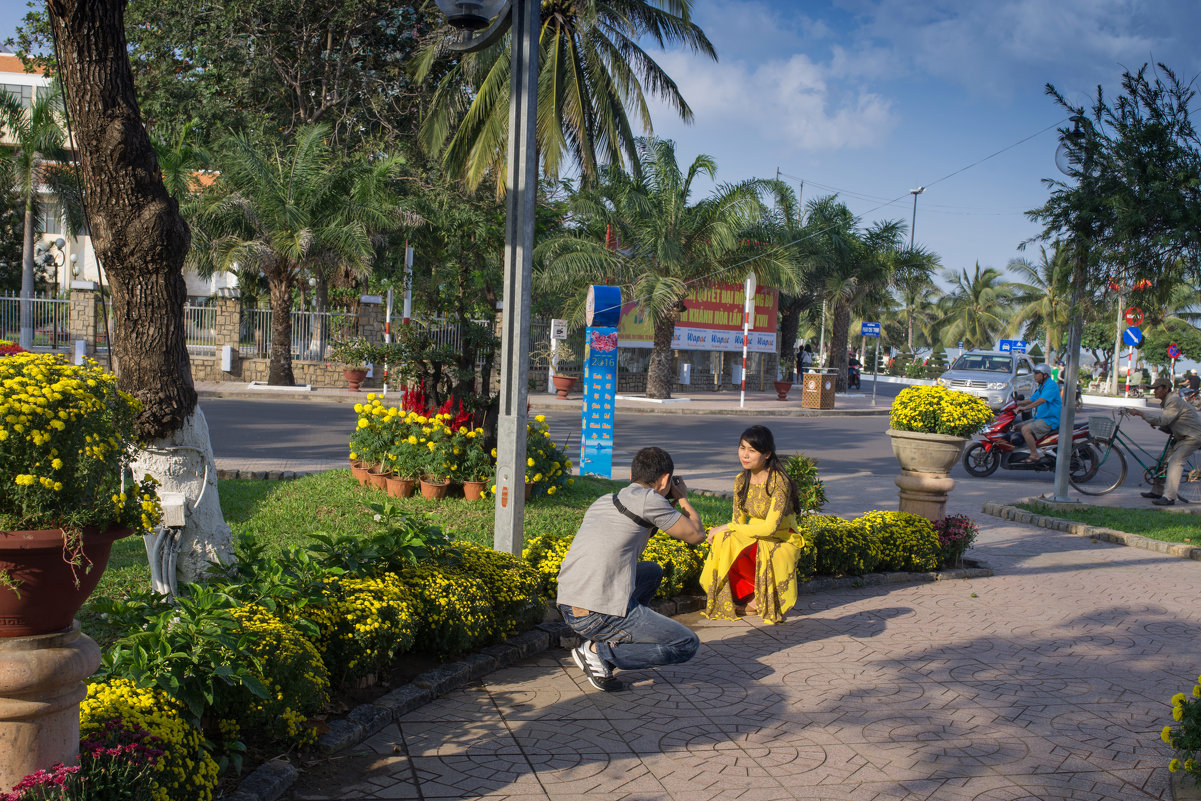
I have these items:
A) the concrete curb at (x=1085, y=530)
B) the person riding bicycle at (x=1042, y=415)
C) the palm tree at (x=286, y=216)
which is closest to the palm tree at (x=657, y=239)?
the palm tree at (x=286, y=216)

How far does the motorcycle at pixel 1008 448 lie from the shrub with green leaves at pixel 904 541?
7520 mm

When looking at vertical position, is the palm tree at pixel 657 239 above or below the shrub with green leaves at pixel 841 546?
above

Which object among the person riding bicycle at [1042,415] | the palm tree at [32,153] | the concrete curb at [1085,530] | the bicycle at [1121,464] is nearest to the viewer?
the concrete curb at [1085,530]

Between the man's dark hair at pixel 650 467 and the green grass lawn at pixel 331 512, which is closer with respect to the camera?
the man's dark hair at pixel 650 467

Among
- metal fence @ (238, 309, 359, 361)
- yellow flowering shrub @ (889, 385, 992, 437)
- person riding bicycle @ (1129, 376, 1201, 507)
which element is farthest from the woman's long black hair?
metal fence @ (238, 309, 359, 361)

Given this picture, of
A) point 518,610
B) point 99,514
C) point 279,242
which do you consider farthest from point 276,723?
point 279,242

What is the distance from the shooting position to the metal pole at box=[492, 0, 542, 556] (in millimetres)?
5891

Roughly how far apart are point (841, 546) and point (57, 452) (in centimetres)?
610

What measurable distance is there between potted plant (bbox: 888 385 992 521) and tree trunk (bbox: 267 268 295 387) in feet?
64.3

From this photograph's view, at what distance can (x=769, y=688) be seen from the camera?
5.17 metres

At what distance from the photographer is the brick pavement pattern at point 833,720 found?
13.0 ft

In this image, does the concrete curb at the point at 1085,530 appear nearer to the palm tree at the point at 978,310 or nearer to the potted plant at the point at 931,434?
the potted plant at the point at 931,434

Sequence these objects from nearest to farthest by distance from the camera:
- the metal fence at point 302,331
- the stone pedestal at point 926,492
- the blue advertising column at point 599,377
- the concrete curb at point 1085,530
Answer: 1. the stone pedestal at point 926,492
2. the concrete curb at point 1085,530
3. the blue advertising column at point 599,377
4. the metal fence at point 302,331

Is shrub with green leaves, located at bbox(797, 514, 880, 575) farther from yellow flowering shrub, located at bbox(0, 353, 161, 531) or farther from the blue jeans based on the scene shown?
yellow flowering shrub, located at bbox(0, 353, 161, 531)
